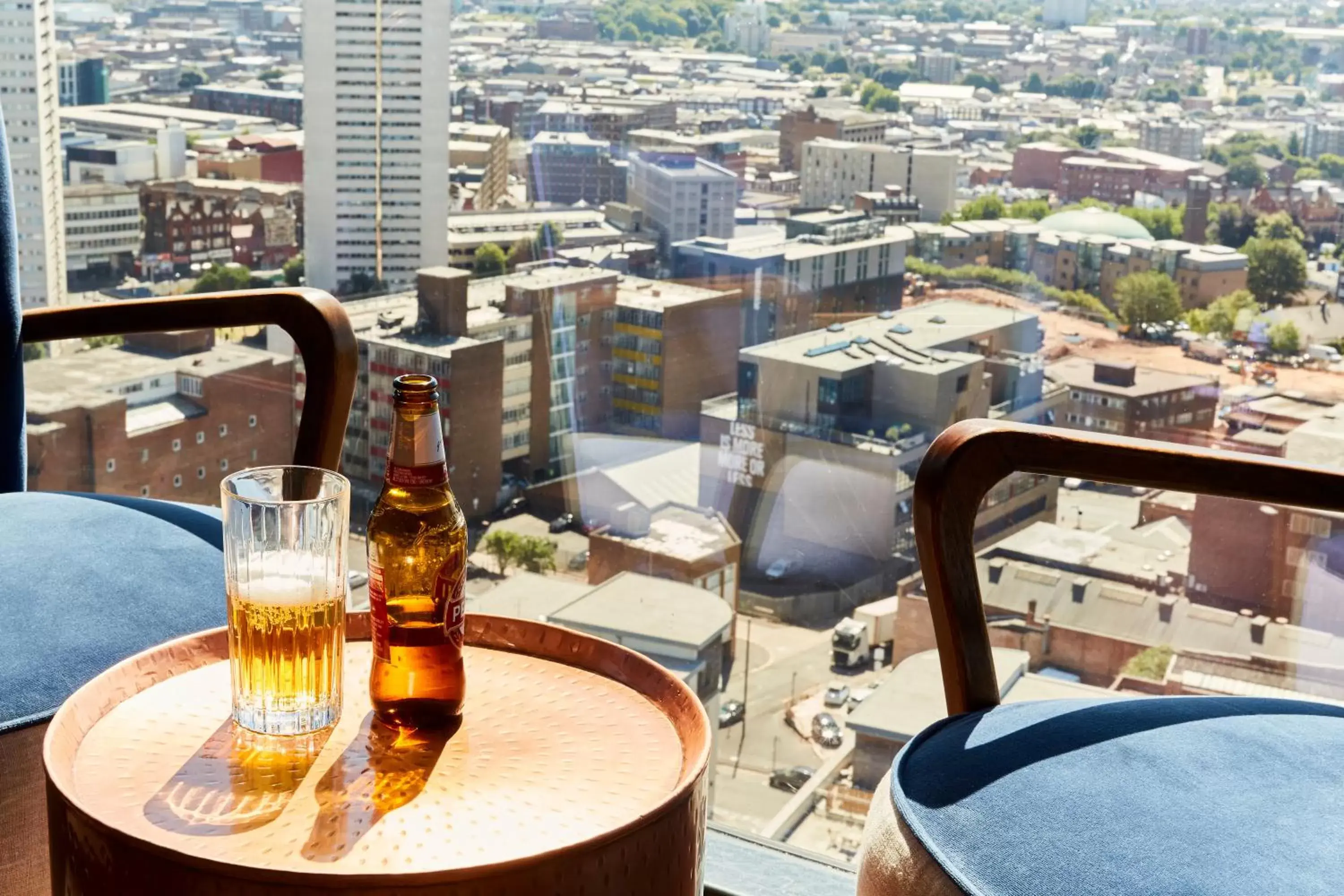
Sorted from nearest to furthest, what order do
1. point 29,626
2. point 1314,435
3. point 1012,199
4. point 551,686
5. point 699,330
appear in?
point 551,686 → point 29,626 → point 1314,435 → point 1012,199 → point 699,330

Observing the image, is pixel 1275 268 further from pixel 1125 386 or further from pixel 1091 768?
pixel 1091 768

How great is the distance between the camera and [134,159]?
14.8 ft

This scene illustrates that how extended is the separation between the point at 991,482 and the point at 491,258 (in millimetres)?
3273

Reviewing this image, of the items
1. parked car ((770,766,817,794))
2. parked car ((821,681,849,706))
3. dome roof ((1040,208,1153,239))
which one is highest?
dome roof ((1040,208,1153,239))

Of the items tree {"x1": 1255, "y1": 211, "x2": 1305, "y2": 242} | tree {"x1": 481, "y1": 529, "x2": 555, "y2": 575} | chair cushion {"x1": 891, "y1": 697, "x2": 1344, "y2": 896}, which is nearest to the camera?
chair cushion {"x1": 891, "y1": 697, "x2": 1344, "y2": 896}

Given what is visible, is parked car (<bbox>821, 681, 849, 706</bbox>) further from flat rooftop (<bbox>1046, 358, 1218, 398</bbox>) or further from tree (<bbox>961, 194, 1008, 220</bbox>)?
tree (<bbox>961, 194, 1008, 220</bbox>)

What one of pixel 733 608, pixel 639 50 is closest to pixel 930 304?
pixel 733 608

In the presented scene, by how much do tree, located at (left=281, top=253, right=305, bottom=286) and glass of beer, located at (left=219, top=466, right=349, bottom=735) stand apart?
3446 millimetres

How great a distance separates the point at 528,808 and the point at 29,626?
49cm

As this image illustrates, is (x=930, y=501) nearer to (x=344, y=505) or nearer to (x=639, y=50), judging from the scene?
(x=344, y=505)

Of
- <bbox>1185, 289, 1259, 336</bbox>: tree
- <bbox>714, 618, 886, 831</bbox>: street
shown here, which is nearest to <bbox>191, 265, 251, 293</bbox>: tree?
<bbox>714, 618, 886, 831</bbox>: street

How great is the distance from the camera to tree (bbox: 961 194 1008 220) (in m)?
3.62

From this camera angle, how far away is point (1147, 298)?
10.4ft

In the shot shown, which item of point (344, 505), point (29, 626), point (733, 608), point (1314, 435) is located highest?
point (344, 505)
